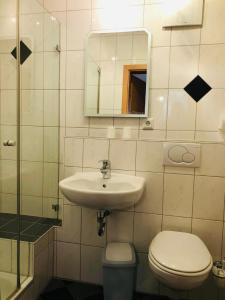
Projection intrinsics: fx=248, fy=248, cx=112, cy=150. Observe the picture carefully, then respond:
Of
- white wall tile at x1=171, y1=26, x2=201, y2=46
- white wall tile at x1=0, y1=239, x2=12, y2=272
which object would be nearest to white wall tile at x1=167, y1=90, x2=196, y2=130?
white wall tile at x1=171, y1=26, x2=201, y2=46

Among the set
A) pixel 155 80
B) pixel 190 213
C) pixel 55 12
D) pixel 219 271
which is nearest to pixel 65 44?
pixel 55 12

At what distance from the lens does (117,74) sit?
5.88ft

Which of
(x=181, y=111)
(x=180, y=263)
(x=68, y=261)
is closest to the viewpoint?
(x=180, y=263)

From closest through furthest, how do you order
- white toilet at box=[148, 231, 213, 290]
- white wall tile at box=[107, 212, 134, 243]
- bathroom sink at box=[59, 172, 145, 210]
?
white toilet at box=[148, 231, 213, 290]
bathroom sink at box=[59, 172, 145, 210]
white wall tile at box=[107, 212, 134, 243]

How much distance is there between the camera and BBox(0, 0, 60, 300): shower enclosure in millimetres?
1623

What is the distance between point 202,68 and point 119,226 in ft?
4.13

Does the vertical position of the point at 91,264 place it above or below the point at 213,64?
below

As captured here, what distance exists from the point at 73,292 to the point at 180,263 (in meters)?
0.95

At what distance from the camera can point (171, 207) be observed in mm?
1741

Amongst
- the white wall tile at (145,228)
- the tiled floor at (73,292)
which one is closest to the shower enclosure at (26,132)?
the tiled floor at (73,292)

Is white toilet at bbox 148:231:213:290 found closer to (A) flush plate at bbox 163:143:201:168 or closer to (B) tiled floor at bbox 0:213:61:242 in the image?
(A) flush plate at bbox 163:143:201:168

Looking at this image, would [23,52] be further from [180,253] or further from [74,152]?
[180,253]

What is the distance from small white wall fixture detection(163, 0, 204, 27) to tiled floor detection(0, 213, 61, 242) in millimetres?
1686

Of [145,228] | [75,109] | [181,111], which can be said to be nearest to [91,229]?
[145,228]
